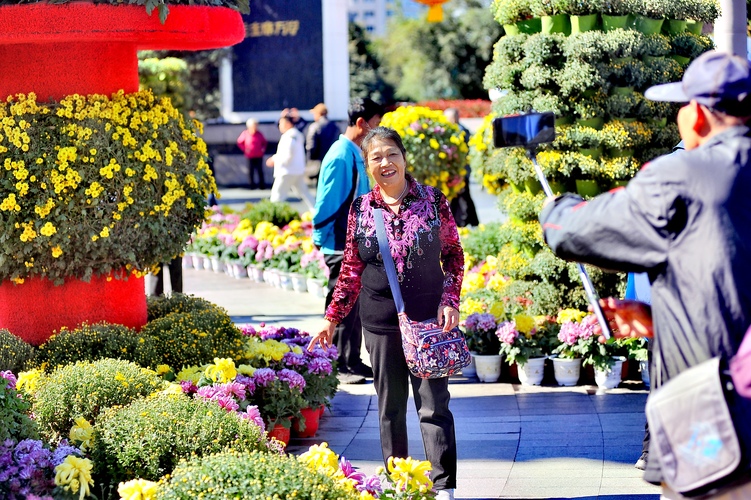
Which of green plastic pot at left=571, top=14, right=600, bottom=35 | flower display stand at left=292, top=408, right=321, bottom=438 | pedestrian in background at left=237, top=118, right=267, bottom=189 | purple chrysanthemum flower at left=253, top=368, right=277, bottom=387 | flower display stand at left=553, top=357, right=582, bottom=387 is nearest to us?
purple chrysanthemum flower at left=253, top=368, right=277, bottom=387

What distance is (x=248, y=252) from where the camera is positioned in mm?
12461

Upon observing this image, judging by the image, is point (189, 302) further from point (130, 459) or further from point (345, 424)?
point (130, 459)

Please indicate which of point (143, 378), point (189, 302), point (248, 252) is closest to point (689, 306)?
point (143, 378)

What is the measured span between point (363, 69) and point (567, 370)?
40572 mm

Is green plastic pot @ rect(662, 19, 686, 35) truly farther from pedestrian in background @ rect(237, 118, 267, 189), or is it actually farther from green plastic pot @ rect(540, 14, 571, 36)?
pedestrian in background @ rect(237, 118, 267, 189)

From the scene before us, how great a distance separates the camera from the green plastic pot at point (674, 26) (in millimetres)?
7473

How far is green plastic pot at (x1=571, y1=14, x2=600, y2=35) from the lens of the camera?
725 centimetres

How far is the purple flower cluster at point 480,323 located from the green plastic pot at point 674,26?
2364 mm

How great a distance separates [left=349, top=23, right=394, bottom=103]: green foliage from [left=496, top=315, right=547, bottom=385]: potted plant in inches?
1495

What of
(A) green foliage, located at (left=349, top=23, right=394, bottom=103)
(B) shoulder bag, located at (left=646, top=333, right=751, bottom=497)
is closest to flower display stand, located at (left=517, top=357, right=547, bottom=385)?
(B) shoulder bag, located at (left=646, top=333, right=751, bottom=497)

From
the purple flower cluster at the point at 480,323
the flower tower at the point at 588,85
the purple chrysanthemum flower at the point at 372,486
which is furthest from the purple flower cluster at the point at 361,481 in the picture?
the flower tower at the point at 588,85

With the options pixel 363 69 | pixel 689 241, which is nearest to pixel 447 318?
pixel 689 241

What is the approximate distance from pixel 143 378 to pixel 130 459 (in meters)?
0.88

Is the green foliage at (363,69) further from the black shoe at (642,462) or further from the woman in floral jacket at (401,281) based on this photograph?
the woman in floral jacket at (401,281)
